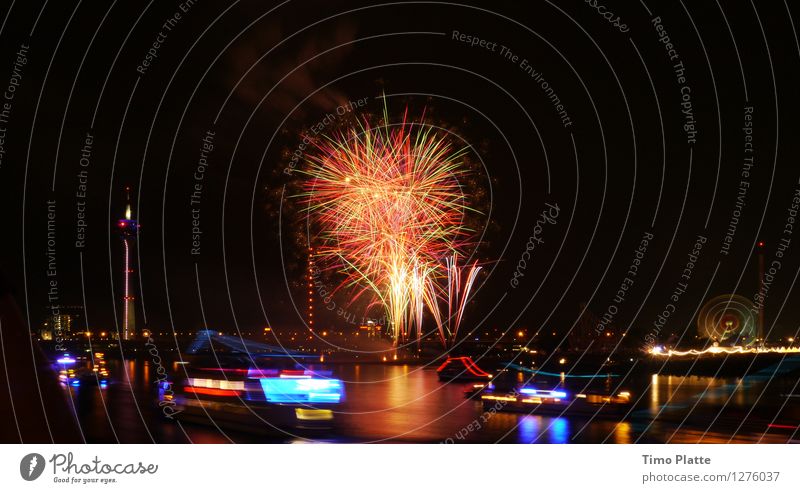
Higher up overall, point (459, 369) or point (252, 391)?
point (252, 391)

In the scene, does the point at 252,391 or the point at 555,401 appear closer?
the point at 252,391

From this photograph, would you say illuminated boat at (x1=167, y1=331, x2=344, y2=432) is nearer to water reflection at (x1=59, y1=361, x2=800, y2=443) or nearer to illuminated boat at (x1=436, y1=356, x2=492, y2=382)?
water reflection at (x1=59, y1=361, x2=800, y2=443)

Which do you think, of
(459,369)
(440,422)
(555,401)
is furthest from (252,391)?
(459,369)

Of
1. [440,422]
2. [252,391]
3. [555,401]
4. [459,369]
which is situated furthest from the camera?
[459,369]

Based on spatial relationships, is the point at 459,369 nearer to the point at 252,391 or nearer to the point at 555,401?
the point at 555,401

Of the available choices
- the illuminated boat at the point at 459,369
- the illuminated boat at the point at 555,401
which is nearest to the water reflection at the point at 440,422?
the illuminated boat at the point at 555,401

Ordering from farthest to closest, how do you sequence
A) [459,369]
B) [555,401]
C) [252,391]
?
[459,369]
[555,401]
[252,391]

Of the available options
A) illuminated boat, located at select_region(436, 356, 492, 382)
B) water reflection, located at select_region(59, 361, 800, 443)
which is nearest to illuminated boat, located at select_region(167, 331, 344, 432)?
water reflection, located at select_region(59, 361, 800, 443)
